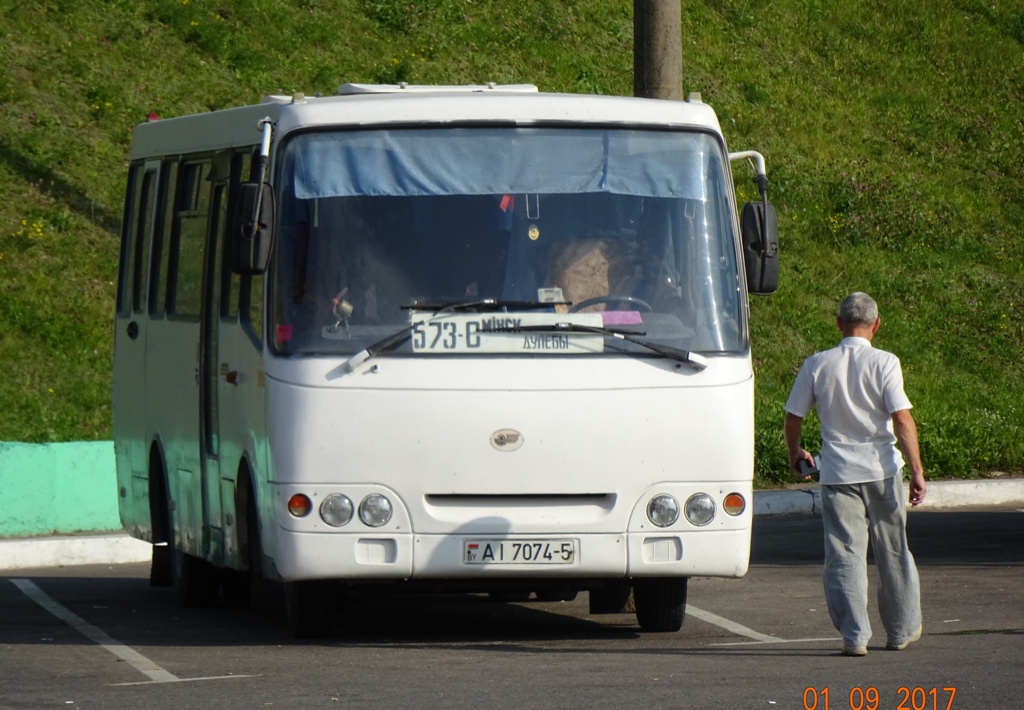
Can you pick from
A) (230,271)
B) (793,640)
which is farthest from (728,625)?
(230,271)

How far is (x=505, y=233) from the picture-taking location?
31.7 feet

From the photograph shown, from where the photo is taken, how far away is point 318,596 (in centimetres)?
1008

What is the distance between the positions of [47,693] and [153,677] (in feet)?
1.90

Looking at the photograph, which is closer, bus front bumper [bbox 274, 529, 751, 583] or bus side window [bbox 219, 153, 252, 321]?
bus front bumper [bbox 274, 529, 751, 583]

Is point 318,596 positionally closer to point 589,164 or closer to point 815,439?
point 589,164

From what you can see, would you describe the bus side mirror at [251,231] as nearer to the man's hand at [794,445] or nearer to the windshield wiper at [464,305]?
the windshield wiper at [464,305]

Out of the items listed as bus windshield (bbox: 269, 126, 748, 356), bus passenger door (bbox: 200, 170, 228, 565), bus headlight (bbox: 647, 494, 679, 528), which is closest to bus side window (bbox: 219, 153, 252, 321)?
bus passenger door (bbox: 200, 170, 228, 565)

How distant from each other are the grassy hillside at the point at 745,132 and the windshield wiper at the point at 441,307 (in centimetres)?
905

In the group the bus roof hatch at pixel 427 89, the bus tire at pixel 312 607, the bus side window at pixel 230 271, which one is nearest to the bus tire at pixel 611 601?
the bus tire at pixel 312 607

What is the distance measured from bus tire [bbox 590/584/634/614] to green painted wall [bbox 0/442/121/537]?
548 cm

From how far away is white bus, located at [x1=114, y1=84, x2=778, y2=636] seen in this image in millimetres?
9367

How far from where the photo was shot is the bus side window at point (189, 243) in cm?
1154

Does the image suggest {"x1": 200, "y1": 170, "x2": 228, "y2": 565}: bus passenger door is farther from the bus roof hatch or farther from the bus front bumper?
the bus front bumper

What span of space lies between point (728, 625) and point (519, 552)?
1.87m
